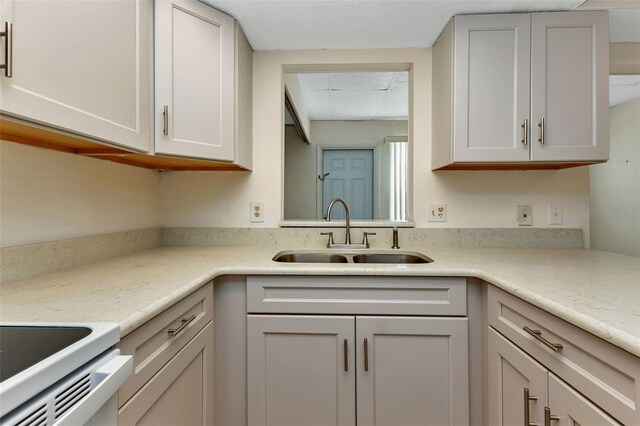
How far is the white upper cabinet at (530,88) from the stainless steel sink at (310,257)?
802 mm

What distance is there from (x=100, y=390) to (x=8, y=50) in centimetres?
77

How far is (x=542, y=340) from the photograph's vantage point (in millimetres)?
844

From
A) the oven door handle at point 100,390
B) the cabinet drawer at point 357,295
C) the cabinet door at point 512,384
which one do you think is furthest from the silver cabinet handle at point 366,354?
the oven door handle at point 100,390

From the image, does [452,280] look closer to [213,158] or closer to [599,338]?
[599,338]

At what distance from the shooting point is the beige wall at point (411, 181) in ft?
5.82

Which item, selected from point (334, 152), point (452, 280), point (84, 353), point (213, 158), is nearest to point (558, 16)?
point (452, 280)

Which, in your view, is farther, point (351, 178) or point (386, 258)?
point (351, 178)

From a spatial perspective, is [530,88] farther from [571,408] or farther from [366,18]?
[571,408]

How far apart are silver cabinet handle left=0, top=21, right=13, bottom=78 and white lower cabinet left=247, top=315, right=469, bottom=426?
1040 millimetres

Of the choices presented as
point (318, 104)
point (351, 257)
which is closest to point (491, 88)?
point (351, 257)

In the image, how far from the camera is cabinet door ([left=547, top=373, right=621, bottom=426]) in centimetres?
68

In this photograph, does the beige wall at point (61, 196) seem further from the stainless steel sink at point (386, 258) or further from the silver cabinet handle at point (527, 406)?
the silver cabinet handle at point (527, 406)

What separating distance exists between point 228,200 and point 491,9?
5.60 ft

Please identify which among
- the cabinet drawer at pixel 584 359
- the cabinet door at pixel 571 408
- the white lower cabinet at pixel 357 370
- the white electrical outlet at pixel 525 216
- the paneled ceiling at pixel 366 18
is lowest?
the white lower cabinet at pixel 357 370
